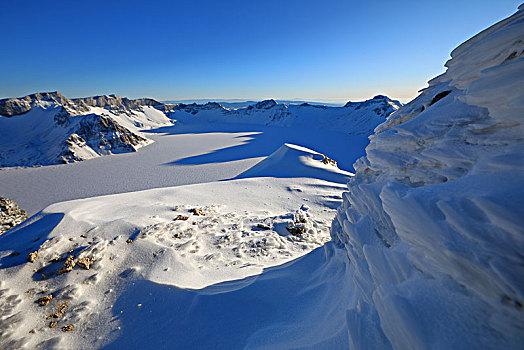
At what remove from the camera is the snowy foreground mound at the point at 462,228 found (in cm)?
117

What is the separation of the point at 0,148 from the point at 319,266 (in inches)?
1750

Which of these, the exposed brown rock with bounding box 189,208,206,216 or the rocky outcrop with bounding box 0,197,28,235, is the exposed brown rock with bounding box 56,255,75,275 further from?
the rocky outcrop with bounding box 0,197,28,235

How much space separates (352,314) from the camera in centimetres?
189

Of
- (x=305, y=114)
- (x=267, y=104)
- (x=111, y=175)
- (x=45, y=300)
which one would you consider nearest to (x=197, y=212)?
(x=45, y=300)

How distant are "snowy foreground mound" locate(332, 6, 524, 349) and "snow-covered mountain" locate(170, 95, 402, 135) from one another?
163ft

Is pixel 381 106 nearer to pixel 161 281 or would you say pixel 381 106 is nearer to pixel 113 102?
pixel 161 281

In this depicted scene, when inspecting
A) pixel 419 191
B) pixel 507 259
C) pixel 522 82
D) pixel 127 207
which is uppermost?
pixel 522 82

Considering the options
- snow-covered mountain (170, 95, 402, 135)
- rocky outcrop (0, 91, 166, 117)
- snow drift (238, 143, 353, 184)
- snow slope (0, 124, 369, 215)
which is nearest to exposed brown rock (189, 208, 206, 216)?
snow drift (238, 143, 353, 184)

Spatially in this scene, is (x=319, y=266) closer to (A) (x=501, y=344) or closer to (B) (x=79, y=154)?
(A) (x=501, y=344)

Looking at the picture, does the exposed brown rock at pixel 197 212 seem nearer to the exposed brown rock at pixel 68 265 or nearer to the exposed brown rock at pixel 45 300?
the exposed brown rock at pixel 68 265

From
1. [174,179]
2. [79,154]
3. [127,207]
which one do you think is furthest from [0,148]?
[127,207]

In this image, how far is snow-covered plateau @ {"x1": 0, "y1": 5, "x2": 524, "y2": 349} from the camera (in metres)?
1.28

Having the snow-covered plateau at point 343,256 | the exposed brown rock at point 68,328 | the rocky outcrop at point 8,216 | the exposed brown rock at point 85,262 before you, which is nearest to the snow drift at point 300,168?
the snow-covered plateau at point 343,256

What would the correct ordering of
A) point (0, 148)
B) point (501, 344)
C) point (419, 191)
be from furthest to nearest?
1. point (0, 148)
2. point (419, 191)
3. point (501, 344)
